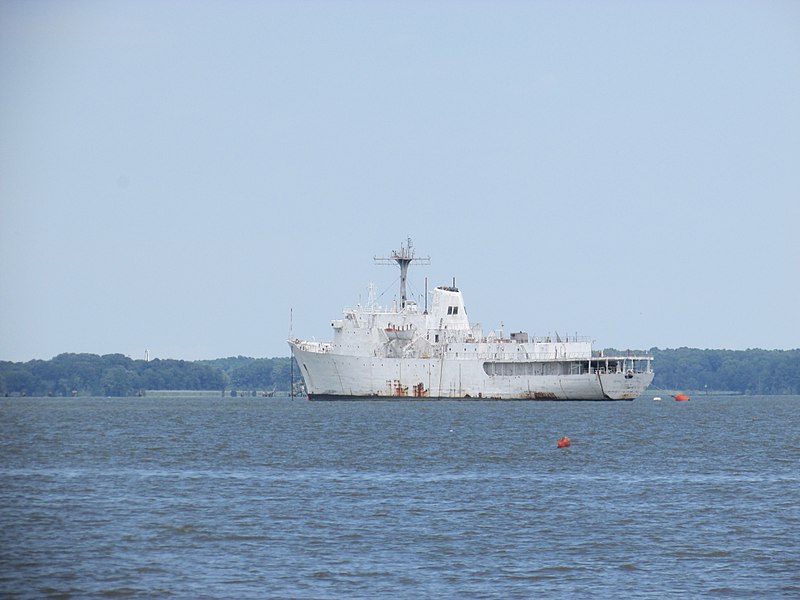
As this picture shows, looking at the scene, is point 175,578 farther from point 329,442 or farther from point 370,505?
point 329,442

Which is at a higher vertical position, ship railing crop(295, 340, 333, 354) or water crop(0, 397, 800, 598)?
ship railing crop(295, 340, 333, 354)

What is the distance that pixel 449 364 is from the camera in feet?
309

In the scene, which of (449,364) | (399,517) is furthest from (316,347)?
(399,517)

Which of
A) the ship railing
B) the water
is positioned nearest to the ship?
the ship railing

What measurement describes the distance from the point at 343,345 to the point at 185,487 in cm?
6040

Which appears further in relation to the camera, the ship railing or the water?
the ship railing

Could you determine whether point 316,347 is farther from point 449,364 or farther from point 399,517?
point 399,517

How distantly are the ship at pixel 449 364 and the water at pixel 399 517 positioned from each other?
122 ft

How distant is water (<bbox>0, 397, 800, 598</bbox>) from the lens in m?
22.5

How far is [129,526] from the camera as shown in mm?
27875

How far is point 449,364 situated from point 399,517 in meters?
64.7

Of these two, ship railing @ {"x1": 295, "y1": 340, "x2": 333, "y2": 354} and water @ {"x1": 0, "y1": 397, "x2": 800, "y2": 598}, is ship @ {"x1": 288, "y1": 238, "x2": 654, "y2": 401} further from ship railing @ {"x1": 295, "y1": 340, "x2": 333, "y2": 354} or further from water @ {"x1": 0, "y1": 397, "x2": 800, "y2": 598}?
water @ {"x1": 0, "y1": 397, "x2": 800, "y2": 598}

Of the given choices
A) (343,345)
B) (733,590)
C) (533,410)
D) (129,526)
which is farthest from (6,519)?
(343,345)

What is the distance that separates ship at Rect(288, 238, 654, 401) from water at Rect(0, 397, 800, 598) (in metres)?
37.1
